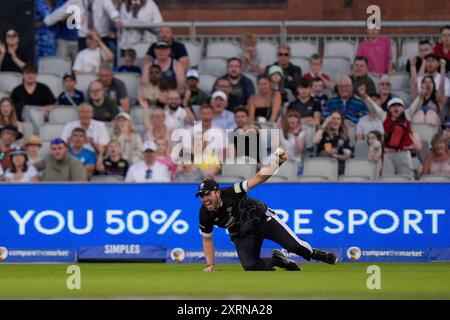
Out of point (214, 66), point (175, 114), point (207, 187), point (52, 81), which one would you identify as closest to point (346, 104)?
point (214, 66)

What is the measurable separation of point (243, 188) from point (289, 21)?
9.03m

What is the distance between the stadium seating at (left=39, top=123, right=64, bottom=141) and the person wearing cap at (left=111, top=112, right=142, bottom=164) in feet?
3.44

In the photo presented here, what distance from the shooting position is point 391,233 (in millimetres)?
19562

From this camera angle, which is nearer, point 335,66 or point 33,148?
point 33,148

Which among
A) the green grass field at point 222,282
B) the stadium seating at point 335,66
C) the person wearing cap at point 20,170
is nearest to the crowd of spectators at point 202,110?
the person wearing cap at point 20,170

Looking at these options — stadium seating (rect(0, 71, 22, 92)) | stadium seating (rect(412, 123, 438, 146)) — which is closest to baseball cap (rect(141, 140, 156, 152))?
stadium seating (rect(0, 71, 22, 92))

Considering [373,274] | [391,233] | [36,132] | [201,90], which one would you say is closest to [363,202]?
[391,233]

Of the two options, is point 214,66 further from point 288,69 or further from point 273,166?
point 273,166

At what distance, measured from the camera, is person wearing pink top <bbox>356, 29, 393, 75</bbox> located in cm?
2330

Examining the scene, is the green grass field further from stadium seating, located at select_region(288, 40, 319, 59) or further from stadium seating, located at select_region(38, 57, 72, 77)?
stadium seating, located at select_region(288, 40, 319, 59)

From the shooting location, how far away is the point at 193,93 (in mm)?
22641

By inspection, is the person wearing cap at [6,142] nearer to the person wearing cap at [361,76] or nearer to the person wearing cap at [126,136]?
the person wearing cap at [126,136]

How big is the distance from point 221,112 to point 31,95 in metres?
3.36

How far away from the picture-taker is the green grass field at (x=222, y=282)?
48.2 feet
